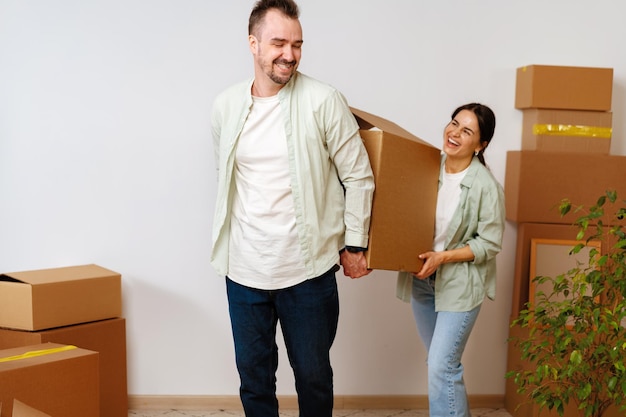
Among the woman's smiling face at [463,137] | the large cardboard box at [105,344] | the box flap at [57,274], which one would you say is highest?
the woman's smiling face at [463,137]

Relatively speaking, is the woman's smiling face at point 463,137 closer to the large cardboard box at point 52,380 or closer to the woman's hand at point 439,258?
the woman's hand at point 439,258

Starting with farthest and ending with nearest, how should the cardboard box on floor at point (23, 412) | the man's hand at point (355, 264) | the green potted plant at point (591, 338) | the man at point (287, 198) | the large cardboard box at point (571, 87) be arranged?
the large cardboard box at point (571, 87) < the man's hand at point (355, 264) < the man at point (287, 198) < the green potted plant at point (591, 338) < the cardboard box on floor at point (23, 412)

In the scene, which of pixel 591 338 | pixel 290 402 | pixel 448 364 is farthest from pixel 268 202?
pixel 290 402

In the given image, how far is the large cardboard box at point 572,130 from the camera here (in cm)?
287

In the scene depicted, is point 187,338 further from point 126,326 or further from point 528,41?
point 528,41

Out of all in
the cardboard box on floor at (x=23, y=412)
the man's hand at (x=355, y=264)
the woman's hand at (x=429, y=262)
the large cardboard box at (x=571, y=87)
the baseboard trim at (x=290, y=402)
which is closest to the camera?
the cardboard box on floor at (x=23, y=412)

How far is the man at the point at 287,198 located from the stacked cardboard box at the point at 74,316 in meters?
0.75

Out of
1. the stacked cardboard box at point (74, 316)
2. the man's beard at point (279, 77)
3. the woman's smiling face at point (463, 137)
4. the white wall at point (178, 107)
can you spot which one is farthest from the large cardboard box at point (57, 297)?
the woman's smiling face at point (463, 137)

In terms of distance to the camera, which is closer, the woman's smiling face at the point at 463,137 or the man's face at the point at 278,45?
the man's face at the point at 278,45

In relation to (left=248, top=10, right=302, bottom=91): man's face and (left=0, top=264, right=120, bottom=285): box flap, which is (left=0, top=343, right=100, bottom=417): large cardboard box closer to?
(left=0, top=264, right=120, bottom=285): box flap

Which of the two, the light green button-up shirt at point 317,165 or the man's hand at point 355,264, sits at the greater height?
the light green button-up shirt at point 317,165

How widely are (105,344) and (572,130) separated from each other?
77.2 inches

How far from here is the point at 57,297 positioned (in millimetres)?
2652

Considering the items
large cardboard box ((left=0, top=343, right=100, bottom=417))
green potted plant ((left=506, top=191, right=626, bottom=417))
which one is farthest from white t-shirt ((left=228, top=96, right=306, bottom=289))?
green potted plant ((left=506, top=191, right=626, bottom=417))
